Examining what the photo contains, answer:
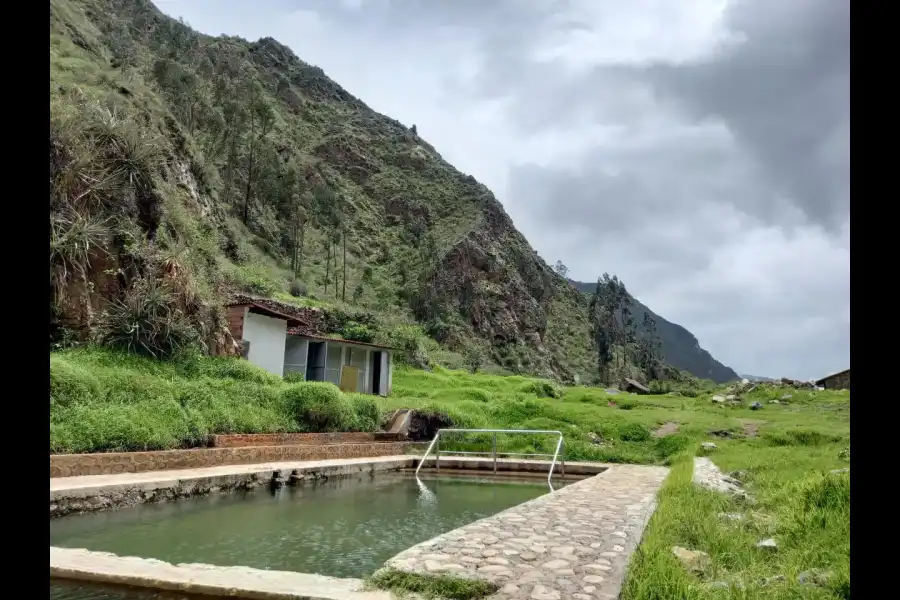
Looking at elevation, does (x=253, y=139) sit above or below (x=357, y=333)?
above

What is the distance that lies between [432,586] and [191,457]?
819 centimetres

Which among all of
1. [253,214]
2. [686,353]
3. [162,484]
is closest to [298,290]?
[253,214]

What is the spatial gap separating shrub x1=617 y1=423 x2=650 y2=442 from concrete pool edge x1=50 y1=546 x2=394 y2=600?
15.6 m

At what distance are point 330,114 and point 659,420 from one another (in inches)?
2784

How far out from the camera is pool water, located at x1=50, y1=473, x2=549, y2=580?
630 centimetres

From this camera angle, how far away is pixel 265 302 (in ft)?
89.4

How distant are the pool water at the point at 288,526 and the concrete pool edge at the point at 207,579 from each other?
385 mm

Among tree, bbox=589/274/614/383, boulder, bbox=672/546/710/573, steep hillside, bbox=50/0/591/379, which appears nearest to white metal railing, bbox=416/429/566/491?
steep hillside, bbox=50/0/591/379

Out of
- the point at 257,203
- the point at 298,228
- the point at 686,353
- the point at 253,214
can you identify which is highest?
the point at 257,203

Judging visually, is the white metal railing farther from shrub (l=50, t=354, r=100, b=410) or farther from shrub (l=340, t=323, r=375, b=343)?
shrub (l=340, t=323, r=375, b=343)

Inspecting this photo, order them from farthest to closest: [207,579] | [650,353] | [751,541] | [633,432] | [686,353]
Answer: [686,353] < [650,353] < [633,432] < [751,541] < [207,579]

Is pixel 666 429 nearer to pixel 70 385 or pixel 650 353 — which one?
pixel 70 385

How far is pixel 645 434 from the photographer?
1903cm
